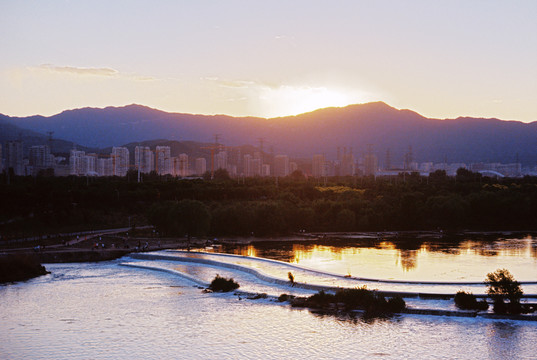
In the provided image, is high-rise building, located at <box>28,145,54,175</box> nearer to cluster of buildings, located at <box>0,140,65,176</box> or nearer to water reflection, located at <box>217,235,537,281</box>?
cluster of buildings, located at <box>0,140,65,176</box>

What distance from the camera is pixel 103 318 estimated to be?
17781 mm

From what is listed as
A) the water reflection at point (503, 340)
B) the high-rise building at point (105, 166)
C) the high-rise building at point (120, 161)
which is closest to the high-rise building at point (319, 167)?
the high-rise building at point (120, 161)

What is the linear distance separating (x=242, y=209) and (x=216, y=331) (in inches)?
1089

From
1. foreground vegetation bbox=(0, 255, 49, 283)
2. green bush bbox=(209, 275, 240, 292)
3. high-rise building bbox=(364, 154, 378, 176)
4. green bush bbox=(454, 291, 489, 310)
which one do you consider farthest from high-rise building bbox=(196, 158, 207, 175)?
green bush bbox=(454, 291, 489, 310)

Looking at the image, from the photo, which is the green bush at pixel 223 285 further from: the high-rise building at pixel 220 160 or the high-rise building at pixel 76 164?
the high-rise building at pixel 220 160

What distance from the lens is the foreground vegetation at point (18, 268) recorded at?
24688 mm

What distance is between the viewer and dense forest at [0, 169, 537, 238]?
3856cm

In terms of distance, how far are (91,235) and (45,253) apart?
6.99 m

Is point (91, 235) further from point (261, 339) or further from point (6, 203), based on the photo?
point (261, 339)

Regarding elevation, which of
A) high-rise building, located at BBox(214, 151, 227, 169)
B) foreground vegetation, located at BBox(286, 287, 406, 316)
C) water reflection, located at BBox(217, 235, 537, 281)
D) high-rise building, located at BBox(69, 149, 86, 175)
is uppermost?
high-rise building, located at BBox(214, 151, 227, 169)

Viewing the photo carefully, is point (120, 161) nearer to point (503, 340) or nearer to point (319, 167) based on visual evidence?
point (319, 167)

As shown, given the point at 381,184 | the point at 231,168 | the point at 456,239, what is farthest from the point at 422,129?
the point at 456,239

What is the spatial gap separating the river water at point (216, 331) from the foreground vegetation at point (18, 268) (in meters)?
3.37

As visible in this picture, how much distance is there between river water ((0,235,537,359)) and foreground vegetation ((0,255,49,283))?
337 cm
